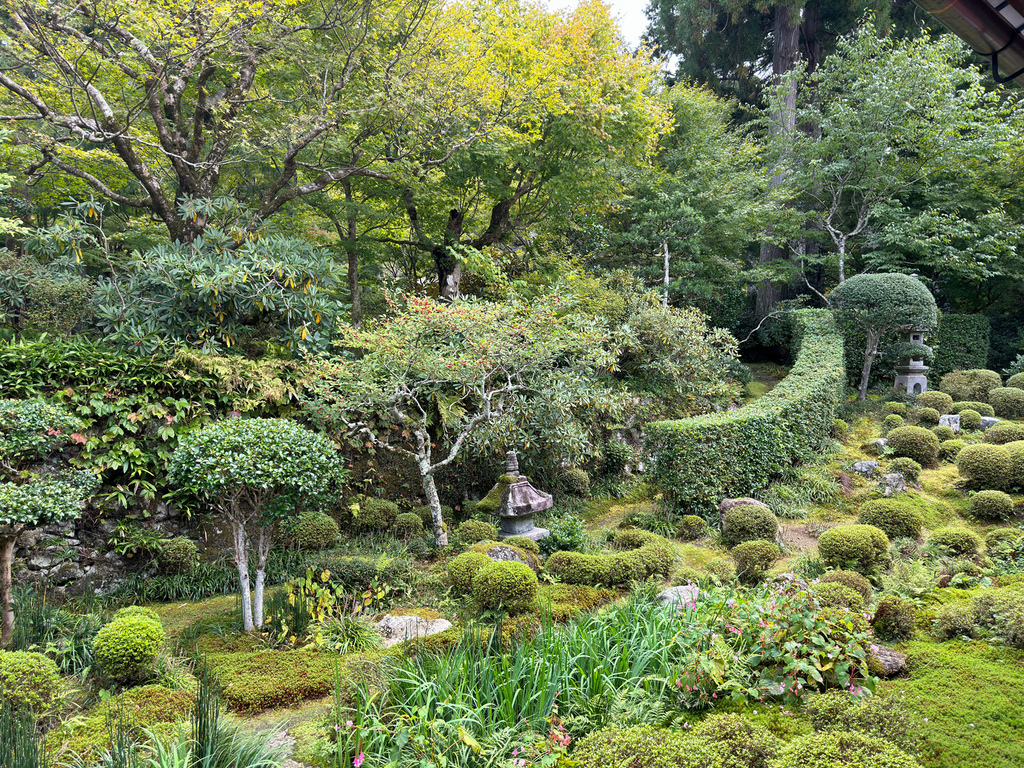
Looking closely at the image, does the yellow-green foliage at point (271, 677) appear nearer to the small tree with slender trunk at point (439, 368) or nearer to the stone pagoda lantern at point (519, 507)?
the small tree with slender trunk at point (439, 368)

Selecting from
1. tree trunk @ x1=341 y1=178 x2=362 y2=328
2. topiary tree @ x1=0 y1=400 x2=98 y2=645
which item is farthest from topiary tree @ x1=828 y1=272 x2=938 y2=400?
topiary tree @ x1=0 y1=400 x2=98 y2=645

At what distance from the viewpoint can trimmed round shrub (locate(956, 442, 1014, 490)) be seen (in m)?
8.33

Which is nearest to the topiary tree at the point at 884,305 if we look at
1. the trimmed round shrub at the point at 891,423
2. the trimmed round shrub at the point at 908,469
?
the trimmed round shrub at the point at 891,423

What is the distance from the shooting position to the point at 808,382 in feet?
37.1

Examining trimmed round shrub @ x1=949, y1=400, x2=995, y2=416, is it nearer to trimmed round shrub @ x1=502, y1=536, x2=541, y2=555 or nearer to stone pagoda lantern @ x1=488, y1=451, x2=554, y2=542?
stone pagoda lantern @ x1=488, y1=451, x2=554, y2=542

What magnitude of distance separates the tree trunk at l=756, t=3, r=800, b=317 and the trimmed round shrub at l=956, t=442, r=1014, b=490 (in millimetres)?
10007

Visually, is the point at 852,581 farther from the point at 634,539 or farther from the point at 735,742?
the point at 735,742

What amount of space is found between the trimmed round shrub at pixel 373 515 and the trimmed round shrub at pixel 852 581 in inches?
200

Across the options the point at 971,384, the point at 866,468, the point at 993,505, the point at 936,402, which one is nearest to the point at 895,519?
the point at 993,505

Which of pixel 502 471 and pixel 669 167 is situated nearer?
pixel 502 471

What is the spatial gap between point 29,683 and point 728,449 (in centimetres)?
817

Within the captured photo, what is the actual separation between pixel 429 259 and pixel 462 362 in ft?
22.8

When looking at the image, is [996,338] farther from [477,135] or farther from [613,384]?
[477,135]

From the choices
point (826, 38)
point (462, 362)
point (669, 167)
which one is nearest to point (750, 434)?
point (462, 362)
